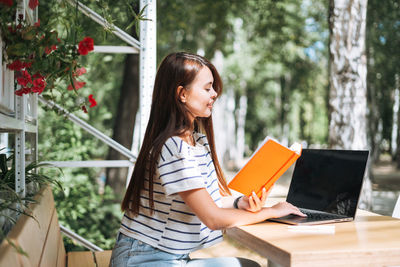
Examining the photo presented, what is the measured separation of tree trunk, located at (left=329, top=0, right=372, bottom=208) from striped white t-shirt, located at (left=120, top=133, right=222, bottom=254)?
3.16m

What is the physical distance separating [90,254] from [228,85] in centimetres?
1562

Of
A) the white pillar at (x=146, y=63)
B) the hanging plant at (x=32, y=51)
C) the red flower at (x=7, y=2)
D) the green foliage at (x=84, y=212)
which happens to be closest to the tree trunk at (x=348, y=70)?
the white pillar at (x=146, y=63)

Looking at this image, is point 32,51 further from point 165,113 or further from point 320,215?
point 320,215

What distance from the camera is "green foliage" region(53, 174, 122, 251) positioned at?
4.84 meters

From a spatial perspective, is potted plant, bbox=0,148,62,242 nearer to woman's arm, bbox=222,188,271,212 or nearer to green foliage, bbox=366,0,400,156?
woman's arm, bbox=222,188,271,212

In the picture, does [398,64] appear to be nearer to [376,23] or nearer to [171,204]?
[376,23]

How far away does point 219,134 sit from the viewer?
1656 cm

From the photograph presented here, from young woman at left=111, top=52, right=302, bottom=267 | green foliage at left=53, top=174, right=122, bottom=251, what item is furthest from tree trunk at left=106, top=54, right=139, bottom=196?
young woman at left=111, top=52, right=302, bottom=267

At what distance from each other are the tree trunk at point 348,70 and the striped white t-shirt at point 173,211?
3.16 meters

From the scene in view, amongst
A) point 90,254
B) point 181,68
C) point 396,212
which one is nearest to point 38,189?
point 90,254

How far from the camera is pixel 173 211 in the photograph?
1.86 m

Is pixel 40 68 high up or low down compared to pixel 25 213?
up

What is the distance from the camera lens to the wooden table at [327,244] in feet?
4.84

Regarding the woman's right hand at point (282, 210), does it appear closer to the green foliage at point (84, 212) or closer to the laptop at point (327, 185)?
the laptop at point (327, 185)
